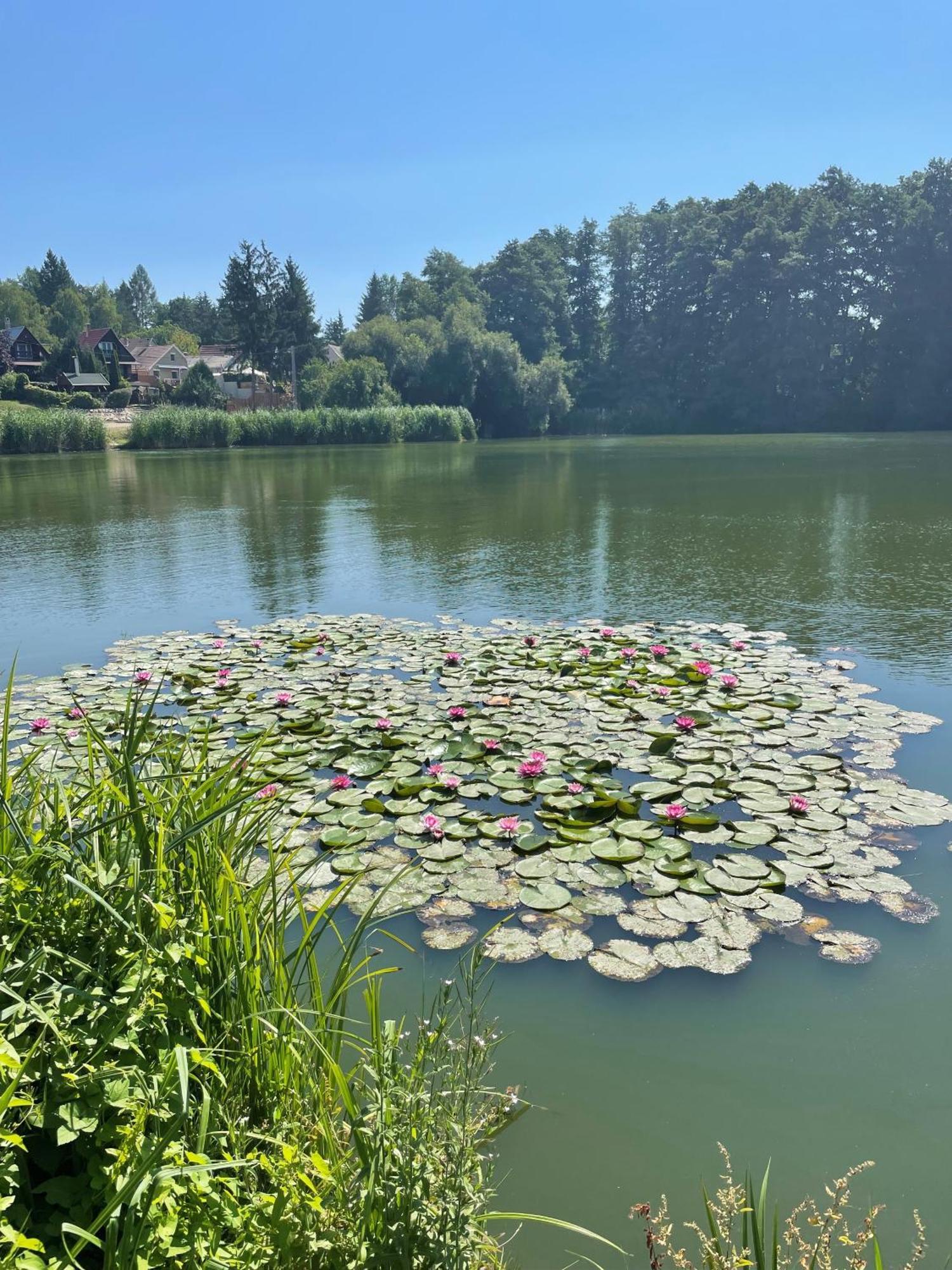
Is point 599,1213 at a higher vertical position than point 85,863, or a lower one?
lower

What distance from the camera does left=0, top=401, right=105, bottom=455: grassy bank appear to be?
33.3m

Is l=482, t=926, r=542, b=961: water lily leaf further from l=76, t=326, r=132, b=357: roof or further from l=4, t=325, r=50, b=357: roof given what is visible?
l=4, t=325, r=50, b=357: roof

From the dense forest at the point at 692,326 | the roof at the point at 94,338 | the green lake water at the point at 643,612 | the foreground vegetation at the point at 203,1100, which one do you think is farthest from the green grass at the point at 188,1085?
the roof at the point at 94,338

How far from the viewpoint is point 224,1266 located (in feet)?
4.56

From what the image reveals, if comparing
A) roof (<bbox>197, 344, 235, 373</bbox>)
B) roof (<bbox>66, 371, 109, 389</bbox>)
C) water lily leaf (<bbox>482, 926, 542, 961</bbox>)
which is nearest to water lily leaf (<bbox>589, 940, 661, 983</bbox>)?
water lily leaf (<bbox>482, 926, 542, 961</bbox>)

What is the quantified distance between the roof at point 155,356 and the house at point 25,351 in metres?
6.18

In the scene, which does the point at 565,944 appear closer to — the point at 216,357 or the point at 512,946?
the point at 512,946

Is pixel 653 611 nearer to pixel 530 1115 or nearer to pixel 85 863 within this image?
pixel 530 1115

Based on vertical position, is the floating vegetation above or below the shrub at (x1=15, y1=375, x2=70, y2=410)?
below

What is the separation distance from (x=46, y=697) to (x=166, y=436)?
109 ft

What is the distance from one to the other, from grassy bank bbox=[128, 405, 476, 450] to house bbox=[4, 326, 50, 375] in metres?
27.7

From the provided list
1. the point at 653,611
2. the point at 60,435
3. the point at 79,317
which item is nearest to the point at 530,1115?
the point at 653,611

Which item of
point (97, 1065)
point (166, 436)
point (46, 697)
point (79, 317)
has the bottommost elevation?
point (46, 697)

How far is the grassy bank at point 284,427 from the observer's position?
35719 mm
